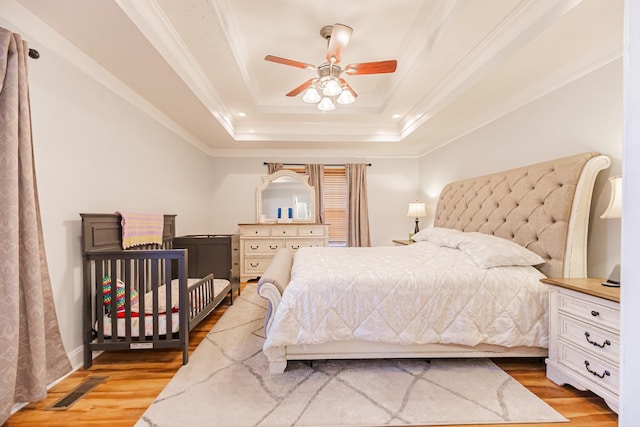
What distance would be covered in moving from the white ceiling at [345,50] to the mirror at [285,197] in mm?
1383

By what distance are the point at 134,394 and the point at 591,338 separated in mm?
2624

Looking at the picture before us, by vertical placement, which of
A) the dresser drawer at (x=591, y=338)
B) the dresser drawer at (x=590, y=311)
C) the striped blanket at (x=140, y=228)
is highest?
the striped blanket at (x=140, y=228)

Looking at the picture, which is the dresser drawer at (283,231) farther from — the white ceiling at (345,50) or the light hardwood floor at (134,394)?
the light hardwood floor at (134,394)

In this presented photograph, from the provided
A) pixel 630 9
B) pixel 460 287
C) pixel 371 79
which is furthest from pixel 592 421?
pixel 371 79

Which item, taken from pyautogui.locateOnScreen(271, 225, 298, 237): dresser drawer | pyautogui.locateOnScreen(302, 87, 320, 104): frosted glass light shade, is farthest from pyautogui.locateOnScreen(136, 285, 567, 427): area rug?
pyautogui.locateOnScreen(271, 225, 298, 237): dresser drawer

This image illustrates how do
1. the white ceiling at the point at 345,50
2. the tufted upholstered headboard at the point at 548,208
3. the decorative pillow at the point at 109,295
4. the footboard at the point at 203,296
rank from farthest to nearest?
the footboard at the point at 203,296
the decorative pillow at the point at 109,295
the tufted upholstered headboard at the point at 548,208
the white ceiling at the point at 345,50

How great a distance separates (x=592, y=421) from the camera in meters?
1.46

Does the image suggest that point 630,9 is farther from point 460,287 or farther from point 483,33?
point 483,33

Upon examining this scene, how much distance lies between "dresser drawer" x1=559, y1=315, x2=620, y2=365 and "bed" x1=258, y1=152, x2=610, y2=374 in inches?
7.2

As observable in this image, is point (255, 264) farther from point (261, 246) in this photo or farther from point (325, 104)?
point (325, 104)

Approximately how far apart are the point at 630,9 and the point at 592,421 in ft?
6.38

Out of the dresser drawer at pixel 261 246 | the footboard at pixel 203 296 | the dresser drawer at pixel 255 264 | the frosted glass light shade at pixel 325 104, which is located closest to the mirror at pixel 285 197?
the dresser drawer at pixel 261 246

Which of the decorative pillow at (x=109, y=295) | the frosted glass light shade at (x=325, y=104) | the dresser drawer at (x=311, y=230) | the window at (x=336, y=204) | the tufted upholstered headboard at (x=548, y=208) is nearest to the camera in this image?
the tufted upholstered headboard at (x=548, y=208)

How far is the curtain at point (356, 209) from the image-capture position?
4906 millimetres
